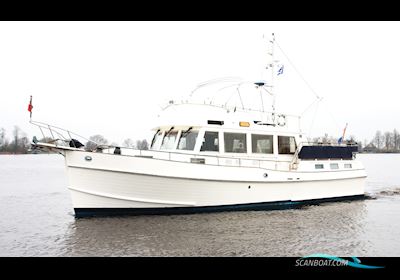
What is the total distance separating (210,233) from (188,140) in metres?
4.29

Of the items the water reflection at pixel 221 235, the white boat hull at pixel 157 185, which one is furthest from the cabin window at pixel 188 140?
the water reflection at pixel 221 235

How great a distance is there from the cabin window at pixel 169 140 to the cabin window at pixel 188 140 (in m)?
0.36

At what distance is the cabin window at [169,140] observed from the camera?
1370cm

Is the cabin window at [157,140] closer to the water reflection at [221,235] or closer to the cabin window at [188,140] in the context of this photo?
the cabin window at [188,140]

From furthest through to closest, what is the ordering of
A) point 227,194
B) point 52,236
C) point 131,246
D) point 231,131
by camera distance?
1. point 231,131
2. point 227,194
3. point 52,236
4. point 131,246

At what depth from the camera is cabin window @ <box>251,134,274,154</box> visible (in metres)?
14.1

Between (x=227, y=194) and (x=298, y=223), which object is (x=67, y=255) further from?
(x=298, y=223)

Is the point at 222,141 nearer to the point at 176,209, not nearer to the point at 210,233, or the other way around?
the point at 176,209

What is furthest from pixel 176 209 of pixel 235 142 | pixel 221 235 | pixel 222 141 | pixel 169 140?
pixel 235 142

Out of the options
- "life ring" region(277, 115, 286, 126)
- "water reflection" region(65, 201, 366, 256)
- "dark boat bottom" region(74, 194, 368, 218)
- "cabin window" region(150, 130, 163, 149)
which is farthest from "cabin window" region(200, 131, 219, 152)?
"life ring" region(277, 115, 286, 126)

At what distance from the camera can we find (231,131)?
1362cm
